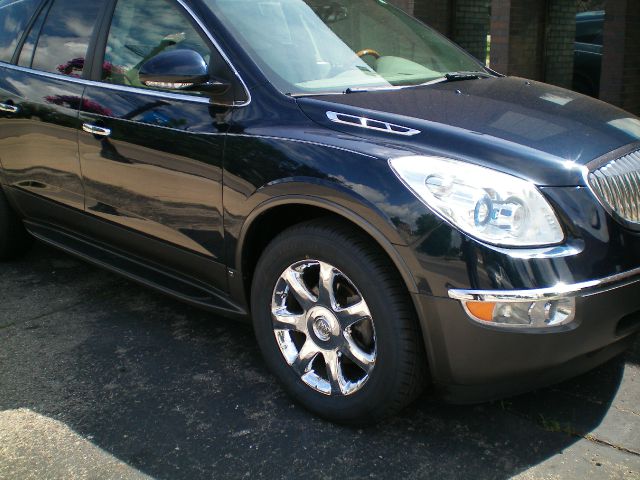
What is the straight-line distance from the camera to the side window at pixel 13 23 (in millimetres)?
4512

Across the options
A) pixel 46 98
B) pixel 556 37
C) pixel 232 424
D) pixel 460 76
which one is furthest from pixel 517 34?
pixel 232 424

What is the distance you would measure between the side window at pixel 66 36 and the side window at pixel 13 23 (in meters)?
0.25

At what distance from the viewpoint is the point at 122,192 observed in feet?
12.0

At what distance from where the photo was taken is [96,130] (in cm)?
371

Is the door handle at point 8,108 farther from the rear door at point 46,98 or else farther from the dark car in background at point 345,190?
the dark car in background at point 345,190

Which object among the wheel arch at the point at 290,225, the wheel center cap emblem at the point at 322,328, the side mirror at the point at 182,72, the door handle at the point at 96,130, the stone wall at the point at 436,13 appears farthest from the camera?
the stone wall at the point at 436,13

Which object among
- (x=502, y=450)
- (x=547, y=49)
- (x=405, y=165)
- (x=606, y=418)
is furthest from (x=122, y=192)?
(x=547, y=49)

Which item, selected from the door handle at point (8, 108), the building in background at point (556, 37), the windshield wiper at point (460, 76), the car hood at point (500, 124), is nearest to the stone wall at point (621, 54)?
the building in background at point (556, 37)

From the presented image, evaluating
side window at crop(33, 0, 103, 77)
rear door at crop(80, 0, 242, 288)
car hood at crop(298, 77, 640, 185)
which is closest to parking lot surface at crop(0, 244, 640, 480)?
rear door at crop(80, 0, 242, 288)

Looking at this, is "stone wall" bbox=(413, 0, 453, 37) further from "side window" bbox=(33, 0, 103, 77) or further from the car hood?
the car hood

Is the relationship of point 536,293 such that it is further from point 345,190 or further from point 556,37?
point 556,37

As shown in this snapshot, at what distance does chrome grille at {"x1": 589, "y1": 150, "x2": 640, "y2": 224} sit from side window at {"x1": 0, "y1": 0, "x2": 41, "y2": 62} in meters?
3.43

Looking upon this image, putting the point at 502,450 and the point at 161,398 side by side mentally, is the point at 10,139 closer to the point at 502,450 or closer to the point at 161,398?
the point at 161,398

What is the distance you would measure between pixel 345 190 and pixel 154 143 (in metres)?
1.13
